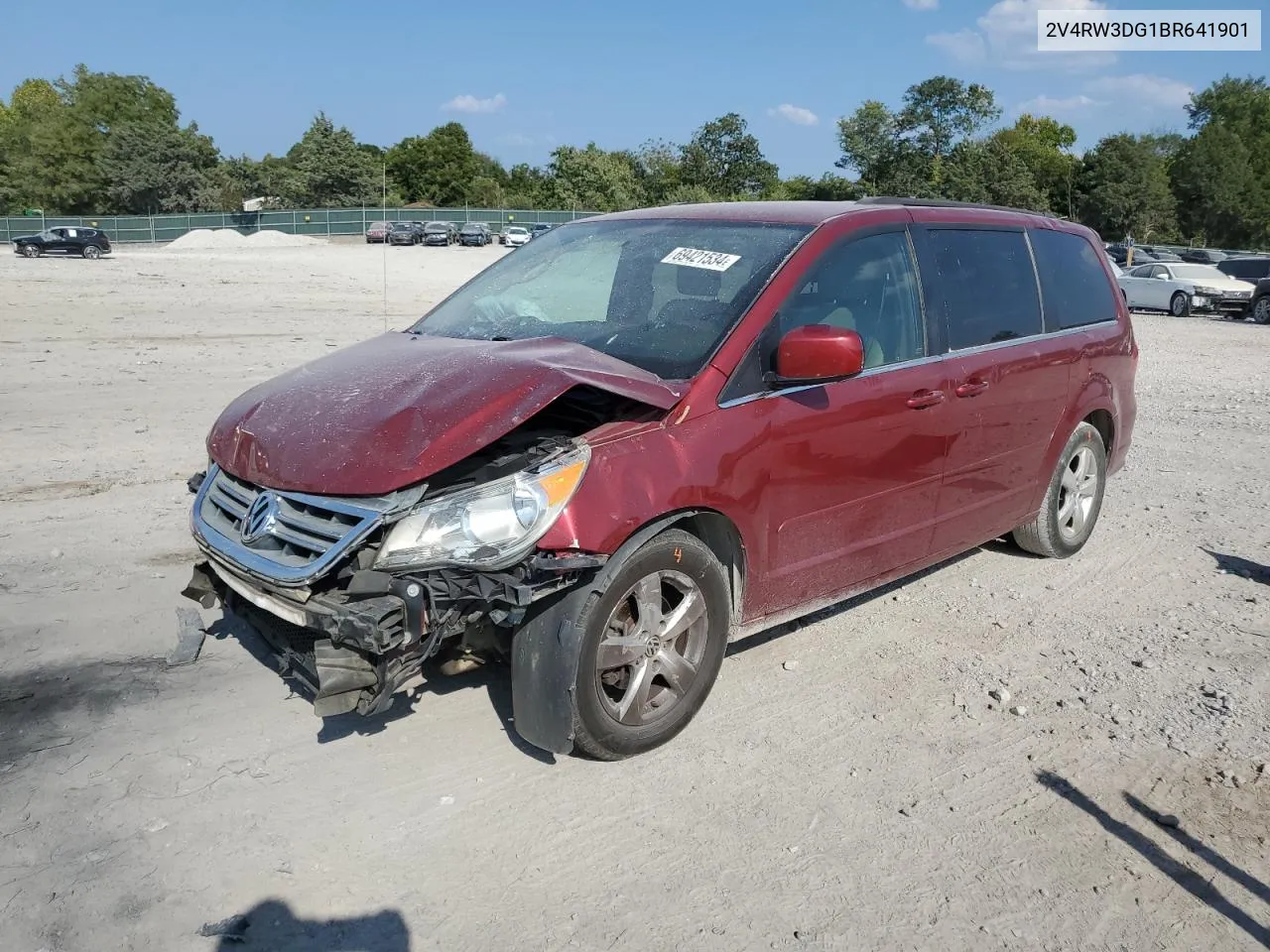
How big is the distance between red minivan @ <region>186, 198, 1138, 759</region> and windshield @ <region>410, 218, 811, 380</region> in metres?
0.01

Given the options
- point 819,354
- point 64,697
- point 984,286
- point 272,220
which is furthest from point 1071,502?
point 272,220

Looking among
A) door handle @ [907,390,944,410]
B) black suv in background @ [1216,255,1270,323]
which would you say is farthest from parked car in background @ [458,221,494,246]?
door handle @ [907,390,944,410]

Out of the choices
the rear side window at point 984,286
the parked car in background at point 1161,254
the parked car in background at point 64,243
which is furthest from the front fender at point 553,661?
the parked car in background at point 64,243

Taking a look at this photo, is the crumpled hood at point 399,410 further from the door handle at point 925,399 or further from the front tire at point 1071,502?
the front tire at point 1071,502

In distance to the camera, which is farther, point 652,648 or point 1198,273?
point 1198,273

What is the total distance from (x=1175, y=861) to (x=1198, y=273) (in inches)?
1211

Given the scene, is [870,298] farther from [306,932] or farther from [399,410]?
[306,932]

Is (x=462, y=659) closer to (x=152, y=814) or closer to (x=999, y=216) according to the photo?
(x=152, y=814)

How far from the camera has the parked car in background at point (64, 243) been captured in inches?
1668

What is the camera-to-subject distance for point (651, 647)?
3.75m

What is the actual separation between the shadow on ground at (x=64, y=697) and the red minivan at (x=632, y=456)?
22.2 inches

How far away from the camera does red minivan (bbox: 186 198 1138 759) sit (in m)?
3.31

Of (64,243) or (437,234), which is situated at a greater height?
(437,234)

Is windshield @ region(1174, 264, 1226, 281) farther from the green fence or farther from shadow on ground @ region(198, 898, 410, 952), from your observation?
the green fence
